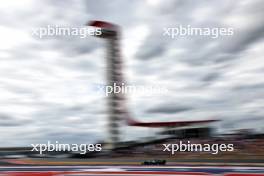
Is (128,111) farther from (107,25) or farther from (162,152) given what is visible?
(162,152)

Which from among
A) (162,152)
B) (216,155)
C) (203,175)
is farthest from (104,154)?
(203,175)

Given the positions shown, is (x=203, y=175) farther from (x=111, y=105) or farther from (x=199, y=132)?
(x=111, y=105)

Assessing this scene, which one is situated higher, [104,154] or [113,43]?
[113,43]

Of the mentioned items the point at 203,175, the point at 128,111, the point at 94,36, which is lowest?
the point at 203,175

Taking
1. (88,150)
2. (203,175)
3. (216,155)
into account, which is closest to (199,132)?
(216,155)

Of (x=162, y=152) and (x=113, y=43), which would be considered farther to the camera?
(x=113, y=43)

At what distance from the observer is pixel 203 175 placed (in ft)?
49.3

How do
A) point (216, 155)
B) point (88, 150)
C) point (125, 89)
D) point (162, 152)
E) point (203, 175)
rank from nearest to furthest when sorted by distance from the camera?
point (203, 175) < point (216, 155) < point (162, 152) < point (88, 150) < point (125, 89)

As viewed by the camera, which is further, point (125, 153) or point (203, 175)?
point (125, 153)

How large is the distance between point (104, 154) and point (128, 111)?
9.82 m

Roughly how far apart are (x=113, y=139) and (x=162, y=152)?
12.5 metres

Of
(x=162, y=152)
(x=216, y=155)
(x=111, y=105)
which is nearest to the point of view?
(x=216, y=155)

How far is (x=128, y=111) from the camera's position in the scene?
152ft

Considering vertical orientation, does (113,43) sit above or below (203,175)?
above
